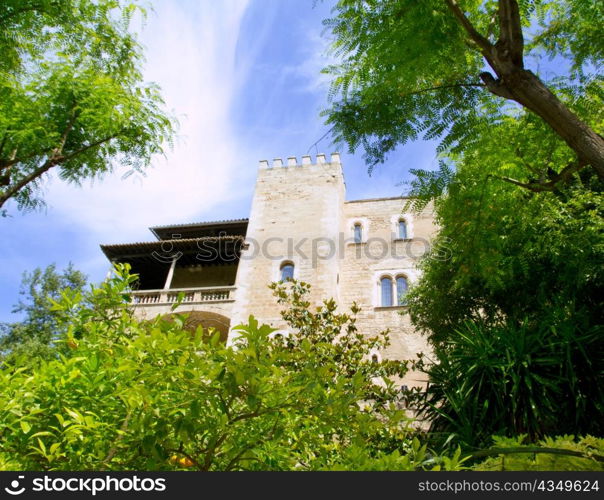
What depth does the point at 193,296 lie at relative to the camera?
17.0 m

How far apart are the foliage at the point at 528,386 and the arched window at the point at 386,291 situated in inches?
429

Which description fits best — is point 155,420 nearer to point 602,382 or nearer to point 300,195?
point 602,382

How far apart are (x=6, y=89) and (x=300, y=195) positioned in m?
14.8

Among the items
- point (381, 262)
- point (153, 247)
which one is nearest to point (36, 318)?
point (153, 247)

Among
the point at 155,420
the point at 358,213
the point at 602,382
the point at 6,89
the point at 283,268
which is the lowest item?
the point at 155,420

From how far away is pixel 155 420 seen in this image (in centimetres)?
177

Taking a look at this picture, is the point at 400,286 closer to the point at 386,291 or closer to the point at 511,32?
the point at 386,291

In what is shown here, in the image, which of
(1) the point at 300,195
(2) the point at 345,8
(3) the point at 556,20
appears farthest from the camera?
(1) the point at 300,195

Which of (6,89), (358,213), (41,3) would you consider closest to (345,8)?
(41,3)

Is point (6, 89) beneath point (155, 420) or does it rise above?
above

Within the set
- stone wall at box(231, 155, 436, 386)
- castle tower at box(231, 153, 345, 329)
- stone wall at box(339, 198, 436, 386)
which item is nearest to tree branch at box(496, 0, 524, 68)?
stone wall at box(339, 198, 436, 386)
